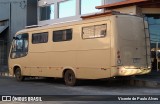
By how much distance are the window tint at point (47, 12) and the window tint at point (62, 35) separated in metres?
12.7

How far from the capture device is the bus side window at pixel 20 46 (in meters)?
20.3

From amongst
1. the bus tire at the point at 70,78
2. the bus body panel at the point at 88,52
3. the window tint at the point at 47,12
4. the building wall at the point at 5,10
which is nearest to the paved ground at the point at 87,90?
the bus tire at the point at 70,78

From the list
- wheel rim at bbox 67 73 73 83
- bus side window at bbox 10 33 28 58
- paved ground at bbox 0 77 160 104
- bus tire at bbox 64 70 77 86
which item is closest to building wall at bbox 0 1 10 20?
bus side window at bbox 10 33 28 58

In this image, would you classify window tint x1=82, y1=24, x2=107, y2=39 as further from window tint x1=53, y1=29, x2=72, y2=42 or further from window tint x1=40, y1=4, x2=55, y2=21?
window tint x1=40, y1=4, x2=55, y2=21

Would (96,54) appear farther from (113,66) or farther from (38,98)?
(38,98)

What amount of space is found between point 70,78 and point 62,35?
2.06 meters

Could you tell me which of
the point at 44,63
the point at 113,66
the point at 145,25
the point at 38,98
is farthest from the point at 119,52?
the point at 38,98

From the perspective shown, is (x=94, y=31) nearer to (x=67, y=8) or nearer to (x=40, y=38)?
(x=40, y=38)

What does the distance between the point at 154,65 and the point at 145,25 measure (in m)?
7.70

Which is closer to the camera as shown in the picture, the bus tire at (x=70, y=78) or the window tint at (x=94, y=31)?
the window tint at (x=94, y=31)

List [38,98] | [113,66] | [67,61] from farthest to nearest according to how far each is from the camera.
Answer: [67,61] → [113,66] → [38,98]

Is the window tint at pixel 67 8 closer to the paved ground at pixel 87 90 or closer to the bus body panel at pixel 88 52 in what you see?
the bus body panel at pixel 88 52

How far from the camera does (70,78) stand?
17.6 metres

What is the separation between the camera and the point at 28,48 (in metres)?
20.1
